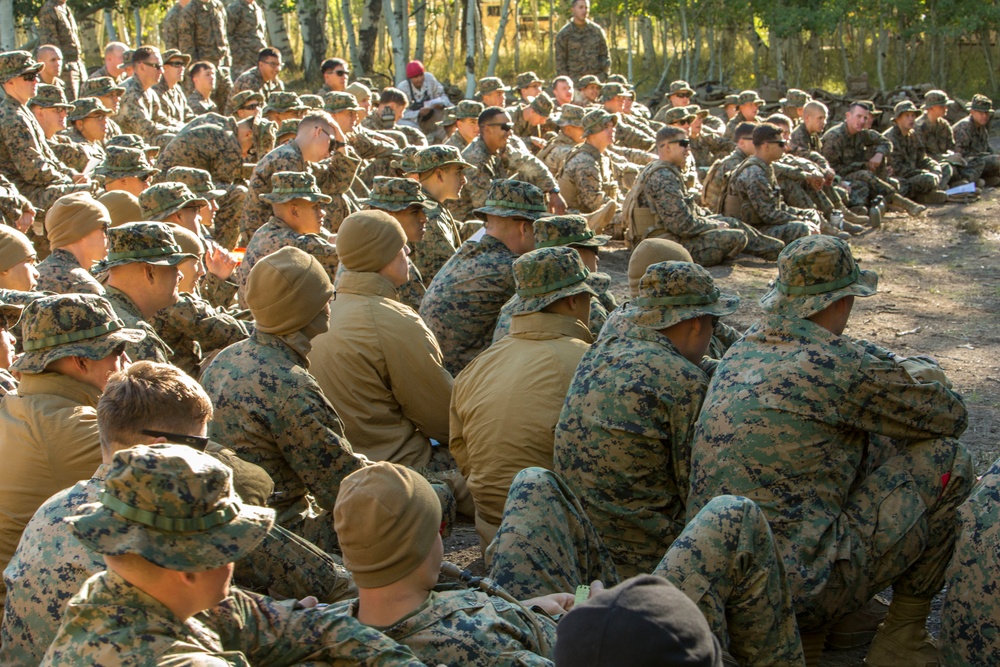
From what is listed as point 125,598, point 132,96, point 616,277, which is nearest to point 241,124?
point 132,96

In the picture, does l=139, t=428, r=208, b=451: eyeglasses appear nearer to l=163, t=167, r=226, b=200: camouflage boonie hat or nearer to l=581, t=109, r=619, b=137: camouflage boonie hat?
l=163, t=167, r=226, b=200: camouflage boonie hat

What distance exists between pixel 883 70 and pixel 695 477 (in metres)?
22.4

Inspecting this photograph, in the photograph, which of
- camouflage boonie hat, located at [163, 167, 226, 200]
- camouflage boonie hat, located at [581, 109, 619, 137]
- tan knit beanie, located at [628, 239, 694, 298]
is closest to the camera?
tan knit beanie, located at [628, 239, 694, 298]

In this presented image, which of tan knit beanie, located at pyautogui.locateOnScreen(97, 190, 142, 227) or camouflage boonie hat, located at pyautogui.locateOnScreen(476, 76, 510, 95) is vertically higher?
camouflage boonie hat, located at pyautogui.locateOnScreen(476, 76, 510, 95)

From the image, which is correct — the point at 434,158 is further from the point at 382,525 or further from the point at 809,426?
the point at 382,525

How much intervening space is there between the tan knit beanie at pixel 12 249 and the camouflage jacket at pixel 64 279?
0.45 ft

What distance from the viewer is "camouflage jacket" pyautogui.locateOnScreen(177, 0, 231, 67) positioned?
640 inches

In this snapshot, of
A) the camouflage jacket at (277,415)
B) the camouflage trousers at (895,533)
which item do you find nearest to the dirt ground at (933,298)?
the camouflage trousers at (895,533)

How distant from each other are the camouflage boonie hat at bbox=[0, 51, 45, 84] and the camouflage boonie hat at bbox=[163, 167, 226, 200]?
218cm

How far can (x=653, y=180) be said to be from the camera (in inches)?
405

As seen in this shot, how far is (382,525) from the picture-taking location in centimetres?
278

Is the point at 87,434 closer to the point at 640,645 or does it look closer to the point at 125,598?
the point at 125,598

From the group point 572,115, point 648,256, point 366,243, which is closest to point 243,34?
Result: point 572,115

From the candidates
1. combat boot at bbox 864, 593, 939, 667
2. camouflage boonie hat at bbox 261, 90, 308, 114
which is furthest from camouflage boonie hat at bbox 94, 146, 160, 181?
combat boot at bbox 864, 593, 939, 667
